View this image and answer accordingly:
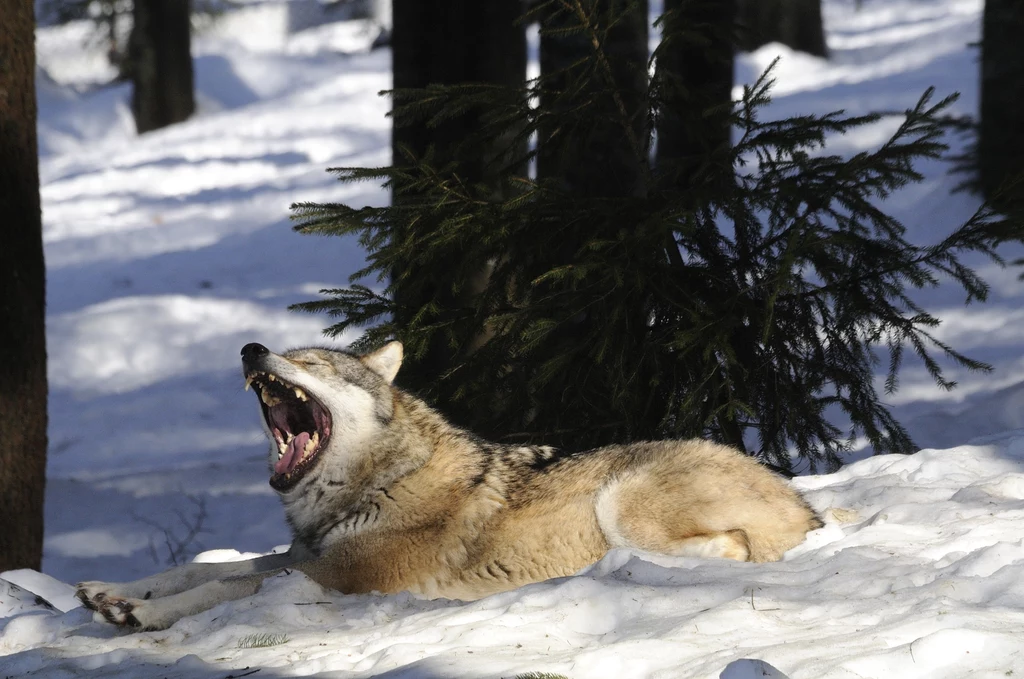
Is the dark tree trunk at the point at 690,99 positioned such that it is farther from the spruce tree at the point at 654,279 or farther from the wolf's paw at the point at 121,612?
the wolf's paw at the point at 121,612

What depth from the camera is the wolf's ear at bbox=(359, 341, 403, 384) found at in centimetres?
575

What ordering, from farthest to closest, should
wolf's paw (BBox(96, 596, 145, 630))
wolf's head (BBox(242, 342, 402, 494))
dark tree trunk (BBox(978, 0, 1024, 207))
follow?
dark tree trunk (BBox(978, 0, 1024, 207)) → wolf's head (BBox(242, 342, 402, 494)) → wolf's paw (BBox(96, 596, 145, 630))

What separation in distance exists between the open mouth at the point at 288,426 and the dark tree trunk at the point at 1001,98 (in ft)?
35.5

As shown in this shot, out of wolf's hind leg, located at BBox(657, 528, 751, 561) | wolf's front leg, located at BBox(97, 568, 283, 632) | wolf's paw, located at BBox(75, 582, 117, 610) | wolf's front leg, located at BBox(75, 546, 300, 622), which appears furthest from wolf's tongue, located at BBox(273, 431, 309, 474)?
wolf's hind leg, located at BBox(657, 528, 751, 561)

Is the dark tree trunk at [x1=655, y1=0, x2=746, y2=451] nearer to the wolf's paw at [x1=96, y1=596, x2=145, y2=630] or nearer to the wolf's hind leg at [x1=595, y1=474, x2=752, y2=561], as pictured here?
the wolf's hind leg at [x1=595, y1=474, x2=752, y2=561]

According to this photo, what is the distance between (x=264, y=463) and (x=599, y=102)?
6.55m

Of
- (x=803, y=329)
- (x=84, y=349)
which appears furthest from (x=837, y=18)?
(x=803, y=329)

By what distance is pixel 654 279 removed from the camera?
6293 mm

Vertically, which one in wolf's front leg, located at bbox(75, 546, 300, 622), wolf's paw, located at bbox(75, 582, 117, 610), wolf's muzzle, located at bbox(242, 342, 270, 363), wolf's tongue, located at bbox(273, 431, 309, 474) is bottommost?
wolf's front leg, located at bbox(75, 546, 300, 622)

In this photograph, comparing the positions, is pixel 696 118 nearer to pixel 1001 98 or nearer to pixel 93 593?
pixel 93 593

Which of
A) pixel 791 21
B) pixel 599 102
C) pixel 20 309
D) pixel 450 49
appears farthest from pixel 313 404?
pixel 791 21

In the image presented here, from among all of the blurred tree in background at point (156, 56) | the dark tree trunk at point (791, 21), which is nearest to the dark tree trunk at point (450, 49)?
the dark tree trunk at point (791, 21)

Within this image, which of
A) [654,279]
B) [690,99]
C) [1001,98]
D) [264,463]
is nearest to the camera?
[654,279]

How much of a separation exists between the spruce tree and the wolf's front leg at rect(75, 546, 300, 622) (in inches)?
66.0
